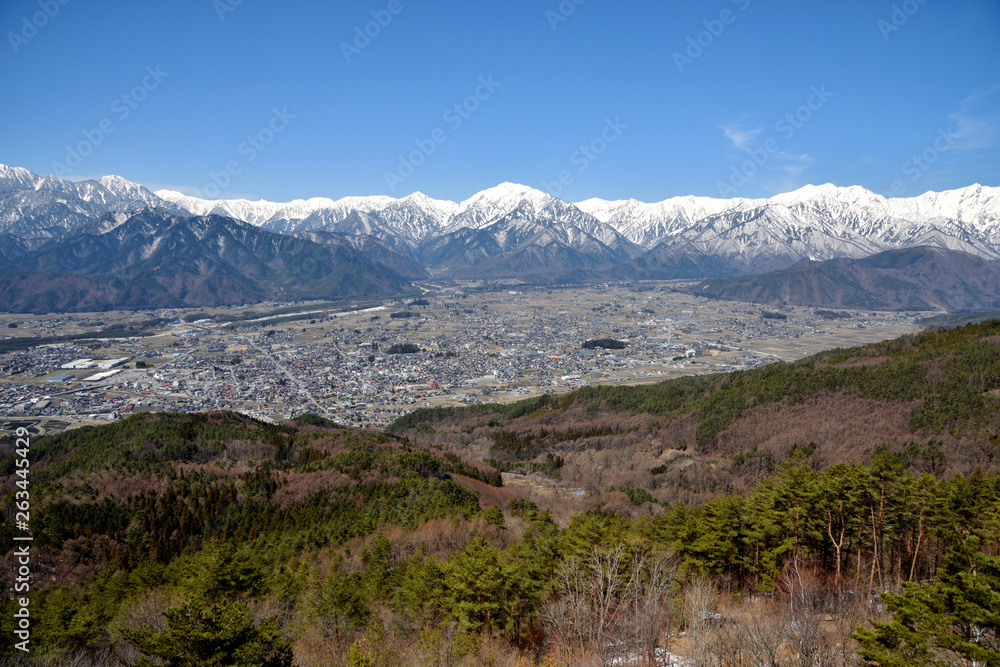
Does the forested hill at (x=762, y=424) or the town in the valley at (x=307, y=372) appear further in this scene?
the town in the valley at (x=307, y=372)

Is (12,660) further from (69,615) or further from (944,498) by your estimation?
(944,498)

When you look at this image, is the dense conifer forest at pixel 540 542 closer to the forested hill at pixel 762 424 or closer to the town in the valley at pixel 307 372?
the forested hill at pixel 762 424

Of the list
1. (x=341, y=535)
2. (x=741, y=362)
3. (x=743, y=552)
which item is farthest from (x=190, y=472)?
(x=741, y=362)

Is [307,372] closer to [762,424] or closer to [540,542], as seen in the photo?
[762,424]

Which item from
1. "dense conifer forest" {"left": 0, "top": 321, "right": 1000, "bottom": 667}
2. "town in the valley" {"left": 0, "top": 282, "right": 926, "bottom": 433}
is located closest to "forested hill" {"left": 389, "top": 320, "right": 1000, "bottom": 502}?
"dense conifer forest" {"left": 0, "top": 321, "right": 1000, "bottom": 667}

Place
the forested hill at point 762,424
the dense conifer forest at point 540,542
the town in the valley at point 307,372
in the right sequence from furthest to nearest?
the town in the valley at point 307,372 < the forested hill at point 762,424 < the dense conifer forest at point 540,542

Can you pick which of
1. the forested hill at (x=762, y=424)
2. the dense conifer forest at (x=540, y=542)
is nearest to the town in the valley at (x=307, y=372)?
the forested hill at (x=762, y=424)
